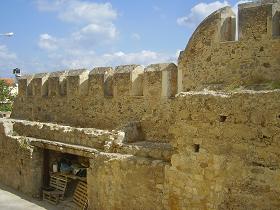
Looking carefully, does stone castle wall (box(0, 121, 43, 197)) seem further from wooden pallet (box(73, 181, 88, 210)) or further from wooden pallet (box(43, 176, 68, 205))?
wooden pallet (box(73, 181, 88, 210))

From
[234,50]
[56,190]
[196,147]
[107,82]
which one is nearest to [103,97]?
[107,82]

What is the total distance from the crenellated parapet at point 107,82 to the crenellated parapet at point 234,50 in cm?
69

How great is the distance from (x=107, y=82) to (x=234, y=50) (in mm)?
5480

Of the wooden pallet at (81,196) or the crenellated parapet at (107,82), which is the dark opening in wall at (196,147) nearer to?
the crenellated parapet at (107,82)

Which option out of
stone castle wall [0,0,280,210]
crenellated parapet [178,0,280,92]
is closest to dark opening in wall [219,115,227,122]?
stone castle wall [0,0,280,210]

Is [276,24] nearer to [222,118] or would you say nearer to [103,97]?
[222,118]

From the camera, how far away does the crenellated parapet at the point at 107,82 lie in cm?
1204

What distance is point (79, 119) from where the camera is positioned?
49.7 ft

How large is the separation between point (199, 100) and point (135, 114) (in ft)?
18.3

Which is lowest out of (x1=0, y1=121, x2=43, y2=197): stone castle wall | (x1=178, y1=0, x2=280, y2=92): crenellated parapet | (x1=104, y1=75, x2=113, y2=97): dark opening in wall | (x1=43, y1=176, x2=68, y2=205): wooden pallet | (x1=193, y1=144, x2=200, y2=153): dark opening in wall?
(x1=43, y1=176, x2=68, y2=205): wooden pallet

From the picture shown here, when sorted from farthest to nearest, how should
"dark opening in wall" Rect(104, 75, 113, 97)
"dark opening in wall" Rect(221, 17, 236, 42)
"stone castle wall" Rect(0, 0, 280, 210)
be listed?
1. "dark opening in wall" Rect(104, 75, 113, 97)
2. "dark opening in wall" Rect(221, 17, 236, 42)
3. "stone castle wall" Rect(0, 0, 280, 210)

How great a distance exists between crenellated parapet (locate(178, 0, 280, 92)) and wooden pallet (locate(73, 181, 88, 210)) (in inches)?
177

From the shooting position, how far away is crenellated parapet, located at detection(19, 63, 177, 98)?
39.5 ft

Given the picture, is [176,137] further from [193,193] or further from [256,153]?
[256,153]
